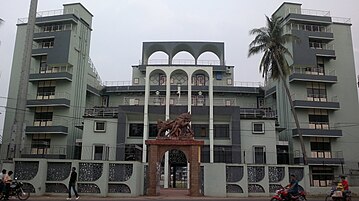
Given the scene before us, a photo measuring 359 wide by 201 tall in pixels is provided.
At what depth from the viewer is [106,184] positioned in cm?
2255

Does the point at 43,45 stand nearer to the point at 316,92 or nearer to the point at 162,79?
the point at 162,79

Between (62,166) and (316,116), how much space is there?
28.4 meters

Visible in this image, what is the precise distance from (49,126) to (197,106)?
16358 mm

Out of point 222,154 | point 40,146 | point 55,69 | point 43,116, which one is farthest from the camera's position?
point 55,69

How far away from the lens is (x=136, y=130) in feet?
120

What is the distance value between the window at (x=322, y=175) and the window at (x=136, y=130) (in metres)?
18.3

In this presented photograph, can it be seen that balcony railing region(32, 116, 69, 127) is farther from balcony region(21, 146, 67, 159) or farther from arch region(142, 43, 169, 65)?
arch region(142, 43, 169, 65)

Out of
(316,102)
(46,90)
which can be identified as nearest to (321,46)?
(316,102)

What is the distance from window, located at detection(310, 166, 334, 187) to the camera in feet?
117

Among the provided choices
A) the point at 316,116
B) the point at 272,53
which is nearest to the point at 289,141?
the point at 316,116

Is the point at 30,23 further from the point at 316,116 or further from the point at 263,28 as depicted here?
the point at 316,116

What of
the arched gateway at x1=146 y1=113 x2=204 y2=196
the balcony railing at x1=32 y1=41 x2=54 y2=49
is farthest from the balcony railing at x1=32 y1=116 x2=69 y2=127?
the arched gateway at x1=146 y1=113 x2=204 y2=196

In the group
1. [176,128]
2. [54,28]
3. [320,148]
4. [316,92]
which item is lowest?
[320,148]

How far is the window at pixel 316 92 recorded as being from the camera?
129 feet
